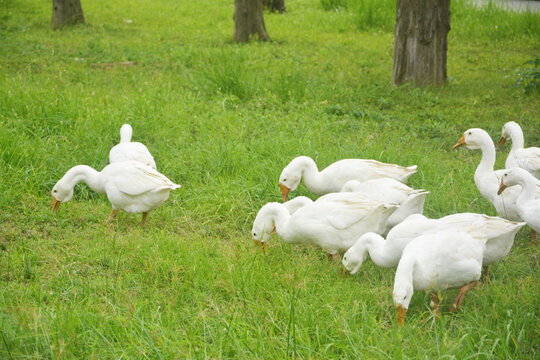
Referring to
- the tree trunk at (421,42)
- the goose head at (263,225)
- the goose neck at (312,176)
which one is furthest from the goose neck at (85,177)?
the tree trunk at (421,42)

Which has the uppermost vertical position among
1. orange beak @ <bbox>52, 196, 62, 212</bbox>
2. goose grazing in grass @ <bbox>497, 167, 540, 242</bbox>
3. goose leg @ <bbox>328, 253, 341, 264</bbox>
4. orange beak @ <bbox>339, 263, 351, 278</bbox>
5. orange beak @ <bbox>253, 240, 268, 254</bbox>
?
goose grazing in grass @ <bbox>497, 167, 540, 242</bbox>

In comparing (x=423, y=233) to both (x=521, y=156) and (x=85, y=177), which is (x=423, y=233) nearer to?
(x=521, y=156)

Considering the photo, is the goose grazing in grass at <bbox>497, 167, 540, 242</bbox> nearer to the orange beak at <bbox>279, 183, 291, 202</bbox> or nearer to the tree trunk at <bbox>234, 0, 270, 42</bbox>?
the orange beak at <bbox>279, 183, 291, 202</bbox>

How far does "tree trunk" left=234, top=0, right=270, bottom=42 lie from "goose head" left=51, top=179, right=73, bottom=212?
7.51m

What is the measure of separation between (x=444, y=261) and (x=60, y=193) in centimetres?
322

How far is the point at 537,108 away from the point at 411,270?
17.2 feet

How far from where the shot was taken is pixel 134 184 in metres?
4.75

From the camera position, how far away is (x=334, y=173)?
16.6ft

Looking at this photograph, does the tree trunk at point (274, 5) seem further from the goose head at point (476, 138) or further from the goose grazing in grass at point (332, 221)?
the goose grazing in grass at point (332, 221)

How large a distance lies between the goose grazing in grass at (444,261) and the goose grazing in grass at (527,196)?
0.61m

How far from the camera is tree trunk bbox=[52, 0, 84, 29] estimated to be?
12.9 m

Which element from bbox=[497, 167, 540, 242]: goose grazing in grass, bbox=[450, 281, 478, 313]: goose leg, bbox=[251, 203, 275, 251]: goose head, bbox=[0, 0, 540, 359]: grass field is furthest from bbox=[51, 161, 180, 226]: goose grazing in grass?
bbox=[497, 167, 540, 242]: goose grazing in grass

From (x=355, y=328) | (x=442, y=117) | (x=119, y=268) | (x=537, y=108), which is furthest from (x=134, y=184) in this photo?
(x=537, y=108)

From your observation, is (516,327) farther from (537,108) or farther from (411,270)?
(537,108)
